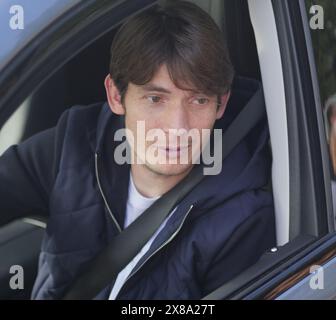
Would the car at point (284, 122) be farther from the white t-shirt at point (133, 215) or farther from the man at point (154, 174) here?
the white t-shirt at point (133, 215)

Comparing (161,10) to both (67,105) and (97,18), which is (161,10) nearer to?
(97,18)

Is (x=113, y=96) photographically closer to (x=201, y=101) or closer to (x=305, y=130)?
(x=201, y=101)

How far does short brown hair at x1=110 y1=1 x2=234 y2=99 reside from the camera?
6.64 feet

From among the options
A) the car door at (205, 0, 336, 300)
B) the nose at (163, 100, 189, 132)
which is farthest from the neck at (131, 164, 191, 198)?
the car door at (205, 0, 336, 300)

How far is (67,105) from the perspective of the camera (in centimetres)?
215

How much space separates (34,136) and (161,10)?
472mm

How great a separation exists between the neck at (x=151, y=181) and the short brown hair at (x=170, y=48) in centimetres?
21

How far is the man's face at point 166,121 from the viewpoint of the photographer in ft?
6.69

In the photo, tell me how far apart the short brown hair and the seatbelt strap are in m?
0.20

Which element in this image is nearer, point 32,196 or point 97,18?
point 97,18

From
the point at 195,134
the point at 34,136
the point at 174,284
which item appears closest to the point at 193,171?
the point at 195,134

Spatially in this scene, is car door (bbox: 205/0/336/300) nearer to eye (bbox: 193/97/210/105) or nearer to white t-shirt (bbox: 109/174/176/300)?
eye (bbox: 193/97/210/105)

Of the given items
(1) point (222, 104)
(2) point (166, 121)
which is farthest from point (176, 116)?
(1) point (222, 104)
